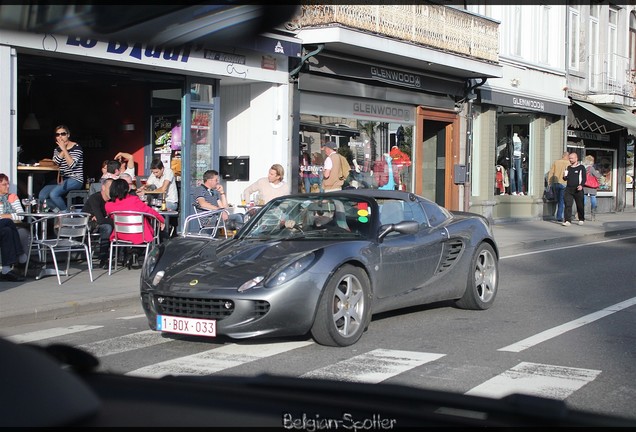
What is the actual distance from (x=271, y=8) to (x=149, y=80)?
14024mm

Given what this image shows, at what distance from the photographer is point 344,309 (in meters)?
7.45

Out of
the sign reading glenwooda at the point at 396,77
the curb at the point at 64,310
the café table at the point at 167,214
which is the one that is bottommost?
the curb at the point at 64,310

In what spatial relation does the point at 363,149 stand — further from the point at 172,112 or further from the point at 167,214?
the point at 167,214

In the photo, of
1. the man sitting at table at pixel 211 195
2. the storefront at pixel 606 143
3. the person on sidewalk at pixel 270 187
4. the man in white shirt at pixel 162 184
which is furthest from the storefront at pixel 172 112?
the storefront at pixel 606 143

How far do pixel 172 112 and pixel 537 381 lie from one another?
1173 centimetres

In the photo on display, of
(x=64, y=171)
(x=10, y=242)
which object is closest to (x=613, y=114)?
(x=64, y=171)

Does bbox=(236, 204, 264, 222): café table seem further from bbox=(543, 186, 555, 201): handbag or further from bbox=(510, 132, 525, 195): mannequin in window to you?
bbox=(543, 186, 555, 201): handbag

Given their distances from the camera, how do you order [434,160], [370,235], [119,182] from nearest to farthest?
[370,235] < [119,182] < [434,160]

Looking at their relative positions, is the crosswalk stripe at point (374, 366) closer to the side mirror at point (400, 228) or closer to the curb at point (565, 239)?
the side mirror at point (400, 228)

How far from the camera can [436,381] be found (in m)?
6.12

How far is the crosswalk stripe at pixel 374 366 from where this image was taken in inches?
245

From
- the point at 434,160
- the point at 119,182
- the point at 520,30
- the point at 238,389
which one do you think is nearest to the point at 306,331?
the point at 238,389

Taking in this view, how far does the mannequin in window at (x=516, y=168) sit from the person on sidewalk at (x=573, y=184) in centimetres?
258

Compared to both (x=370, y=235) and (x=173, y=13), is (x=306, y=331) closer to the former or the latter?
(x=370, y=235)
